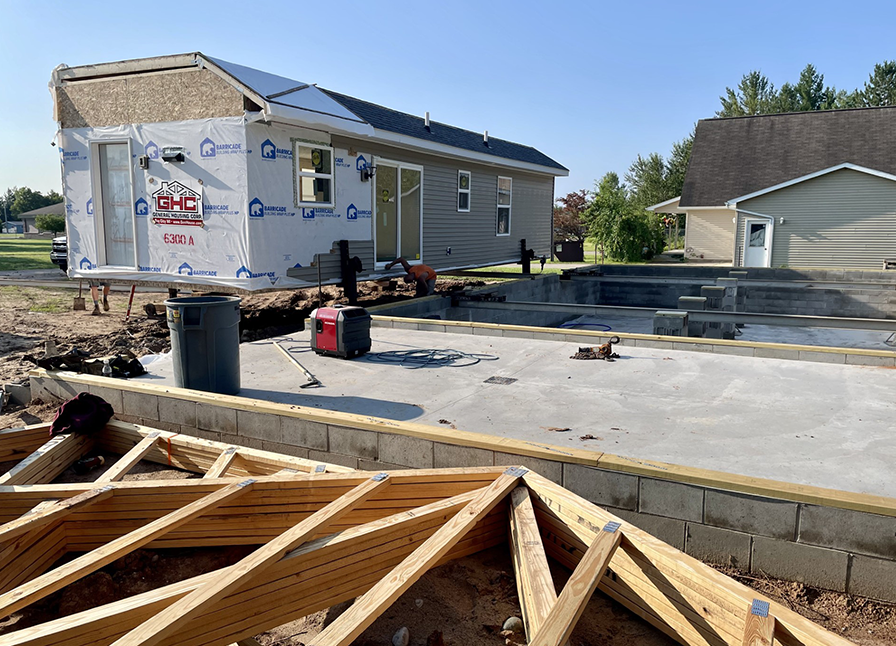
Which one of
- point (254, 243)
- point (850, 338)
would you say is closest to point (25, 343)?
point (254, 243)

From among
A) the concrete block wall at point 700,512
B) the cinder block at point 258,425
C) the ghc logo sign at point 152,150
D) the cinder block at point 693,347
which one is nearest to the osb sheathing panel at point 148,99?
the ghc logo sign at point 152,150

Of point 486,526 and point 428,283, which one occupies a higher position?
point 428,283

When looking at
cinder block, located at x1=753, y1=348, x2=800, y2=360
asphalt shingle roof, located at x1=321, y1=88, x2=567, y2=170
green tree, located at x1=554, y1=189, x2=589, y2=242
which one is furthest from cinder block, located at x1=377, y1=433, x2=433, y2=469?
green tree, located at x1=554, y1=189, x2=589, y2=242

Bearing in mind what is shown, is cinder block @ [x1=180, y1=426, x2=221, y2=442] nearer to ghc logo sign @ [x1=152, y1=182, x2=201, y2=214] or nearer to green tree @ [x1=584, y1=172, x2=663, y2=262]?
ghc logo sign @ [x1=152, y1=182, x2=201, y2=214]

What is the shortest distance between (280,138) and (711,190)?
2383cm

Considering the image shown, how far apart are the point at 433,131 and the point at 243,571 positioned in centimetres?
1257

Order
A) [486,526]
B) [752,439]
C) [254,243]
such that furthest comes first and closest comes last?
[254,243]
[752,439]
[486,526]

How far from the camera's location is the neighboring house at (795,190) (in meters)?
22.7

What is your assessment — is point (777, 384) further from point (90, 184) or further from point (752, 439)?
point (90, 184)

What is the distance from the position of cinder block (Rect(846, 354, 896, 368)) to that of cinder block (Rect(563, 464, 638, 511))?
12.9 feet

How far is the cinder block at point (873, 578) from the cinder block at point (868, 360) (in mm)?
3688

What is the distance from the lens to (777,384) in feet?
17.6

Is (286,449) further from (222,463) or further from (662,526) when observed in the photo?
(662,526)

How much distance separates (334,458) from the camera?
4.43 metres
